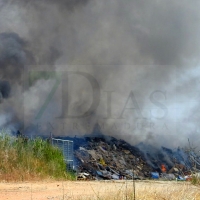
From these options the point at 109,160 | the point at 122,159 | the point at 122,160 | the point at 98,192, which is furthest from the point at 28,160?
the point at 122,159

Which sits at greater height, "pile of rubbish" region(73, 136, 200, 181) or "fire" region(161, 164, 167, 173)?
"pile of rubbish" region(73, 136, 200, 181)

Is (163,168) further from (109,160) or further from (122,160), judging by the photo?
(109,160)

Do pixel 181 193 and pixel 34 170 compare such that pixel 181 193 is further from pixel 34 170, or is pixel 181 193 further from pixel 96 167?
pixel 96 167

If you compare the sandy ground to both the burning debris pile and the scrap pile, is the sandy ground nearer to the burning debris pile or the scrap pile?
the scrap pile

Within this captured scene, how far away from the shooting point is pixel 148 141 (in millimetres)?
20031

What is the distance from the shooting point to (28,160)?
316 inches

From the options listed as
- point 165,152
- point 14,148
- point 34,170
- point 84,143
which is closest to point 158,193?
point 34,170

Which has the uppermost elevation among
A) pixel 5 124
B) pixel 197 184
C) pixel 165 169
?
pixel 5 124

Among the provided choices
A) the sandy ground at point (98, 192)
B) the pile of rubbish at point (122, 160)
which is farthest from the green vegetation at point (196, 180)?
the pile of rubbish at point (122, 160)

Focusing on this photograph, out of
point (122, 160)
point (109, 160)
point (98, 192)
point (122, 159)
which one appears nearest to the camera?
point (98, 192)

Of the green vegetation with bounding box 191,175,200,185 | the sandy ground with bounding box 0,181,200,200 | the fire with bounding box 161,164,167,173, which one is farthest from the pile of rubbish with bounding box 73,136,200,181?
the green vegetation with bounding box 191,175,200,185

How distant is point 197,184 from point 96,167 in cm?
981

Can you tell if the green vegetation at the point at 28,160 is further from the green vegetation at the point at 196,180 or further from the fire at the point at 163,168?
A: the fire at the point at 163,168

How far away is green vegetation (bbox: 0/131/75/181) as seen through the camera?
7598 mm
